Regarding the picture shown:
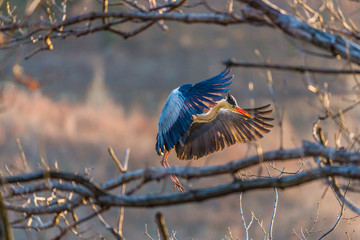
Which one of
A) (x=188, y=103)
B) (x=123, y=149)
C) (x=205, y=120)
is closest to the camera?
(x=188, y=103)

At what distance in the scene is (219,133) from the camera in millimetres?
6617

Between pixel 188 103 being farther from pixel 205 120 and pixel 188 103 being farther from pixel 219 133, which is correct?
pixel 219 133

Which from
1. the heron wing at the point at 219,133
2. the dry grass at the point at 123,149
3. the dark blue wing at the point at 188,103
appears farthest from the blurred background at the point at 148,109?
the dark blue wing at the point at 188,103

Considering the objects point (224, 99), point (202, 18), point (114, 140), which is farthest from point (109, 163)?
point (202, 18)

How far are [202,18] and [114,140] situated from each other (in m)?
14.7

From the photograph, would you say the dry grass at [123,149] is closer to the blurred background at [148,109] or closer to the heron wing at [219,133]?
the blurred background at [148,109]

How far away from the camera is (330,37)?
2754mm

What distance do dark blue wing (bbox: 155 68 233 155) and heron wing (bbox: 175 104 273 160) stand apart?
0.61ft

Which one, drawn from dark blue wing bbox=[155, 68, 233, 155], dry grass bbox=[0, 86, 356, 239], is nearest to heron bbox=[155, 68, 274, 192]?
dark blue wing bbox=[155, 68, 233, 155]

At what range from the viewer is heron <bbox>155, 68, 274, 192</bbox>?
626cm

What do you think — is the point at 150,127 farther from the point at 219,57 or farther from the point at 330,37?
the point at 330,37

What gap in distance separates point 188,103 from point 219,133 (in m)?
0.58

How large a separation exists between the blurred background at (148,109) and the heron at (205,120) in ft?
26.5

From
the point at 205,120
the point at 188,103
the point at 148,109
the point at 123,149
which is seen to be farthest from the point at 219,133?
the point at 148,109
